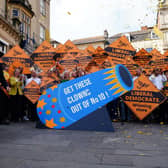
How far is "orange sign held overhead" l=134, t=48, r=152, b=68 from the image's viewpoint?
7.61 meters

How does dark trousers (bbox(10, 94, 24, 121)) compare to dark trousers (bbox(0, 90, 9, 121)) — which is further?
dark trousers (bbox(10, 94, 24, 121))

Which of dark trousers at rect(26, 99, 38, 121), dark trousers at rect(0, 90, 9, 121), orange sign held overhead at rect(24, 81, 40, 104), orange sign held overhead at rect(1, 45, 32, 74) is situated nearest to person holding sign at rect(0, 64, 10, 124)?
dark trousers at rect(0, 90, 9, 121)

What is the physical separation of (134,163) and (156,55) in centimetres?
584

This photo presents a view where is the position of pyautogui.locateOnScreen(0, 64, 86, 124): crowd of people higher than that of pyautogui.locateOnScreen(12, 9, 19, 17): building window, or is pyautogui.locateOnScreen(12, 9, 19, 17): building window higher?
pyautogui.locateOnScreen(12, 9, 19, 17): building window

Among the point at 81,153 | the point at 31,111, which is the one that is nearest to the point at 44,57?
the point at 31,111

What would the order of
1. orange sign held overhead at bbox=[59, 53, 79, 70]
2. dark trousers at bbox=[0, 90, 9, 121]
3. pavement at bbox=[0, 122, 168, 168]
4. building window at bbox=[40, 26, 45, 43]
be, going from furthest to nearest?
1. building window at bbox=[40, 26, 45, 43]
2. orange sign held overhead at bbox=[59, 53, 79, 70]
3. dark trousers at bbox=[0, 90, 9, 121]
4. pavement at bbox=[0, 122, 168, 168]

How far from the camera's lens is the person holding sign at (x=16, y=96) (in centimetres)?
636

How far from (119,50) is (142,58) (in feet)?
A: 4.13

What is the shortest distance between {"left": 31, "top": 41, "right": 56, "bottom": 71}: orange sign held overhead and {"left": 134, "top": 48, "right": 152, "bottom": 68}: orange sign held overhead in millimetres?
3112

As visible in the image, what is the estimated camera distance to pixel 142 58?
25.1 feet

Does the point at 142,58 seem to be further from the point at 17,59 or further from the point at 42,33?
the point at 42,33

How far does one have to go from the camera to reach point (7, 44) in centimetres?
1647

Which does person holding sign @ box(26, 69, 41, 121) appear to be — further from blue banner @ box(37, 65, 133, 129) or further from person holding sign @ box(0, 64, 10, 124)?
Result: blue banner @ box(37, 65, 133, 129)

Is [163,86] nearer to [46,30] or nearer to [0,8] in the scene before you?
[0,8]
